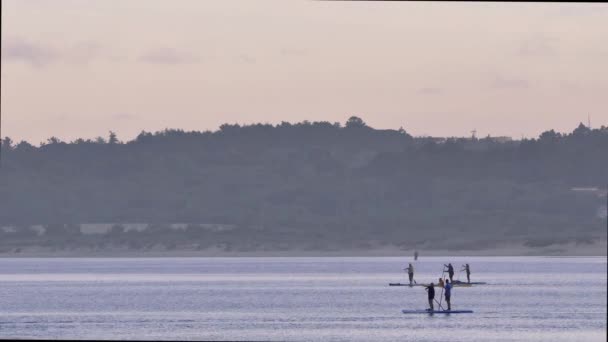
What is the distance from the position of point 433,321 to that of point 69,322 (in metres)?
22.5

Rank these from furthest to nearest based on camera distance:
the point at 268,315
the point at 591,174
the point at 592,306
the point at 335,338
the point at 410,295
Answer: the point at 591,174 → the point at 410,295 → the point at 592,306 → the point at 268,315 → the point at 335,338

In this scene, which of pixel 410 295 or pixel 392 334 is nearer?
pixel 392 334

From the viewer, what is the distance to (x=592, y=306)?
106188 millimetres

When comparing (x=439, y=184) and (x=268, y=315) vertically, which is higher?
(x=439, y=184)

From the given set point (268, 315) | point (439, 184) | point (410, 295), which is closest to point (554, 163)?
point (410, 295)

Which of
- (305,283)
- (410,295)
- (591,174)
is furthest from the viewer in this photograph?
(305,283)

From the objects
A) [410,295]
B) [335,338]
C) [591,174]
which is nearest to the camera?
[335,338]

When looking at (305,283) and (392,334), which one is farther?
(305,283)

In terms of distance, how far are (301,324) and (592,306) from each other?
92.9 ft

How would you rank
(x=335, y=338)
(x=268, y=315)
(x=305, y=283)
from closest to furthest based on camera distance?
(x=335, y=338)
(x=268, y=315)
(x=305, y=283)

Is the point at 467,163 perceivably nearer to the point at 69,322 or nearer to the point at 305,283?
the point at 305,283

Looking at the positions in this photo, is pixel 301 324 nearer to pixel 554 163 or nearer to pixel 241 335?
pixel 241 335

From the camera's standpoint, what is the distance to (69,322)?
294 feet

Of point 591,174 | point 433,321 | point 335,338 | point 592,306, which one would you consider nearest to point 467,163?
Result: point 591,174
